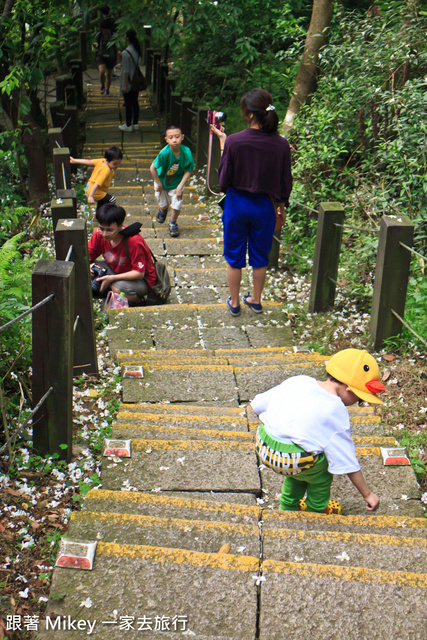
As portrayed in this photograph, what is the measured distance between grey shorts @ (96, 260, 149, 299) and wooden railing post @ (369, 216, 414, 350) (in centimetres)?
215

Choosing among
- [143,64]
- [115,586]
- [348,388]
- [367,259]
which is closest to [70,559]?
[115,586]

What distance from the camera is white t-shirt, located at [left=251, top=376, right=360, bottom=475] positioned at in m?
2.51

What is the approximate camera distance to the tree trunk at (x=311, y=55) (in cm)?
798

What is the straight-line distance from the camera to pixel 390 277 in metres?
4.34

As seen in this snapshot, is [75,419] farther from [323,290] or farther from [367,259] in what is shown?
[367,259]

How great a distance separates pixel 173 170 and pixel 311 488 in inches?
213

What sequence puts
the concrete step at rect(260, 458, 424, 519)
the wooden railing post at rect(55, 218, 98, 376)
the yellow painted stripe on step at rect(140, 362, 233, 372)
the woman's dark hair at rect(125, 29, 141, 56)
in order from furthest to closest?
1. the woman's dark hair at rect(125, 29, 141, 56)
2. the yellow painted stripe on step at rect(140, 362, 233, 372)
3. the wooden railing post at rect(55, 218, 98, 376)
4. the concrete step at rect(260, 458, 424, 519)

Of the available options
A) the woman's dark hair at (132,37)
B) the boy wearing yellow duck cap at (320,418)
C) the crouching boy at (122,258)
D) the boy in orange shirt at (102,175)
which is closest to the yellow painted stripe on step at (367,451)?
the boy wearing yellow duck cap at (320,418)

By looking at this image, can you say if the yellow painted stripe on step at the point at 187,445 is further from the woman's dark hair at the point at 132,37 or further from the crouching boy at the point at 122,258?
the woman's dark hair at the point at 132,37

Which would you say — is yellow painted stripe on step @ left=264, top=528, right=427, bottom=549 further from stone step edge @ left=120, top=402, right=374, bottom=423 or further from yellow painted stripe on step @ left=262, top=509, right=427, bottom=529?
stone step edge @ left=120, top=402, right=374, bottom=423

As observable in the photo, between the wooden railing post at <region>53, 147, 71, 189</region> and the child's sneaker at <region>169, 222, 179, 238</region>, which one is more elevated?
the wooden railing post at <region>53, 147, 71, 189</region>

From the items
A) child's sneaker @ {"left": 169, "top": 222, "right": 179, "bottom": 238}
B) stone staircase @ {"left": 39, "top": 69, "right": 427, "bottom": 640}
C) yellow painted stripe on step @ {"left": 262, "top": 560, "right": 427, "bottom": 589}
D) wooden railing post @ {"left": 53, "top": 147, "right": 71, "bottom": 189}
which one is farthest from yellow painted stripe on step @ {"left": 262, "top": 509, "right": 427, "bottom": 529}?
child's sneaker @ {"left": 169, "top": 222, "right": 179, "bottom": 238}

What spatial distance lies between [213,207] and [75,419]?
6001mm

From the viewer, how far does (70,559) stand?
2066 mm
